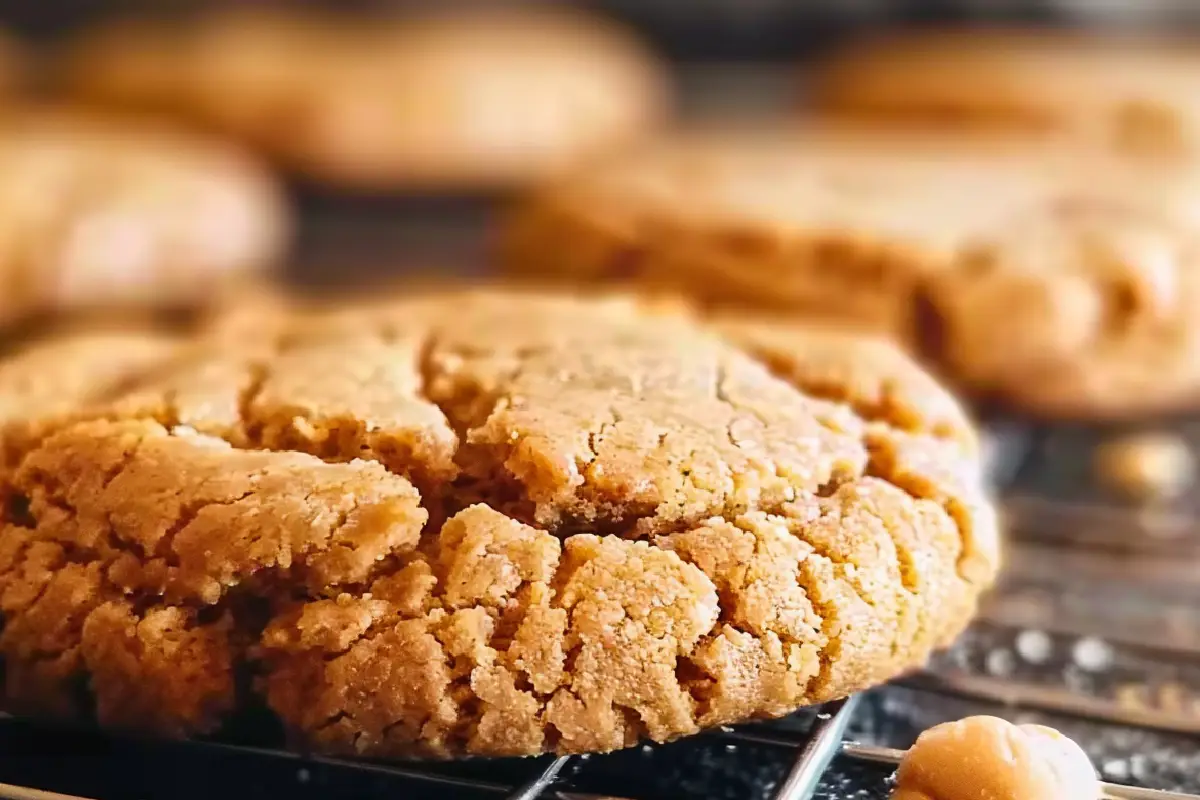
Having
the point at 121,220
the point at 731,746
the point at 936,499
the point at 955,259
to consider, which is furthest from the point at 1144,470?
the point at 121,220

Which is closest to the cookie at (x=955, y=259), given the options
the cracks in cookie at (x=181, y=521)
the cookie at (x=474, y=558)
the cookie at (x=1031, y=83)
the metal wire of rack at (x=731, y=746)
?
the cookie at (x=1031, y=83)

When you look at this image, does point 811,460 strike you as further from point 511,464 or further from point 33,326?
point 33,326

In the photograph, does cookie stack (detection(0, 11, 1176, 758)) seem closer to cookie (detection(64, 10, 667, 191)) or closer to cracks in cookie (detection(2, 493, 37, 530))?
cracks in cookie (detection(2, 493, 37, 530))

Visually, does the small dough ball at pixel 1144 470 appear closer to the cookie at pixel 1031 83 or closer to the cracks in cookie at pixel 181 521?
the cookie at pixel 1031 83

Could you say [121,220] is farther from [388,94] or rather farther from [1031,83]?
[1031,83]

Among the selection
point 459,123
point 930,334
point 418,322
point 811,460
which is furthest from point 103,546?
point 459,123
